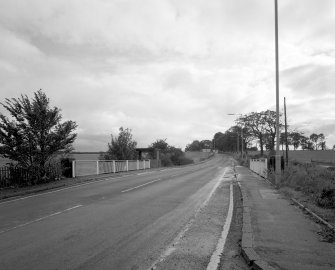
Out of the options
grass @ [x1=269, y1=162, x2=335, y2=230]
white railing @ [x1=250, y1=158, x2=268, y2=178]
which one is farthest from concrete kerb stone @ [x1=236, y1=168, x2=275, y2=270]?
white railing @ [x1=250, y1=158, x2=268, y2=178]

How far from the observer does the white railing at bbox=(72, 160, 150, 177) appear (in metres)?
30.2

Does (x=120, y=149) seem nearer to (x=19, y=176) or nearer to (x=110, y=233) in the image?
(x=19, y=176)

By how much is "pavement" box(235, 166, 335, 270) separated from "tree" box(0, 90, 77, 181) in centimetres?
1534

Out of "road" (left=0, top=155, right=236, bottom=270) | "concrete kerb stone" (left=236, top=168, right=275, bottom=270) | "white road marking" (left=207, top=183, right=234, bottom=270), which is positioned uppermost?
"concrete kerb stone" (left=236, top=168, right=275, bottom=270)

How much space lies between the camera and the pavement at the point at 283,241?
635cm

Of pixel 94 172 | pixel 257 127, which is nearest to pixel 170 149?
pixel 257 127

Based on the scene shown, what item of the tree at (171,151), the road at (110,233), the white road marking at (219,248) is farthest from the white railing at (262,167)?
the tree at (171,151)

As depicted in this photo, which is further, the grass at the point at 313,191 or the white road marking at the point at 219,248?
the grass at the point at 313,191

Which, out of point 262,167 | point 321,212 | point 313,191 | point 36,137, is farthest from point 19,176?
point 262,167

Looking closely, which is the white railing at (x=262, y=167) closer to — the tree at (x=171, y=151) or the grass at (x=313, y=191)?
the grass at (x=313, y=191)

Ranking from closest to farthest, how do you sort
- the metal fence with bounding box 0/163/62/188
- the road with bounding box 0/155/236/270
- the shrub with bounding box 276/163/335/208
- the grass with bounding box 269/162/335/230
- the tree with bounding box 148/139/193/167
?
1. the road with bounding box 0/155/236/270
2. the grass with bounding box 269/162/335/230
3. the shrub with bounding box 276/163/335/208
4. the metal fence with bounding box 0/163/62/188
5. the tree with bounding box 148/139/193/167

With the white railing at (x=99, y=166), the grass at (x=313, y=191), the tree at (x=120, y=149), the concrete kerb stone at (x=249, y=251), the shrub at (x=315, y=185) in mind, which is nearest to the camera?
the concrete kerb stone at (x=249, y=251)

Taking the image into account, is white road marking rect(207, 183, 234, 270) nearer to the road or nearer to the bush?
the road

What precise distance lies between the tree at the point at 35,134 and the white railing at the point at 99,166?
4945mm
